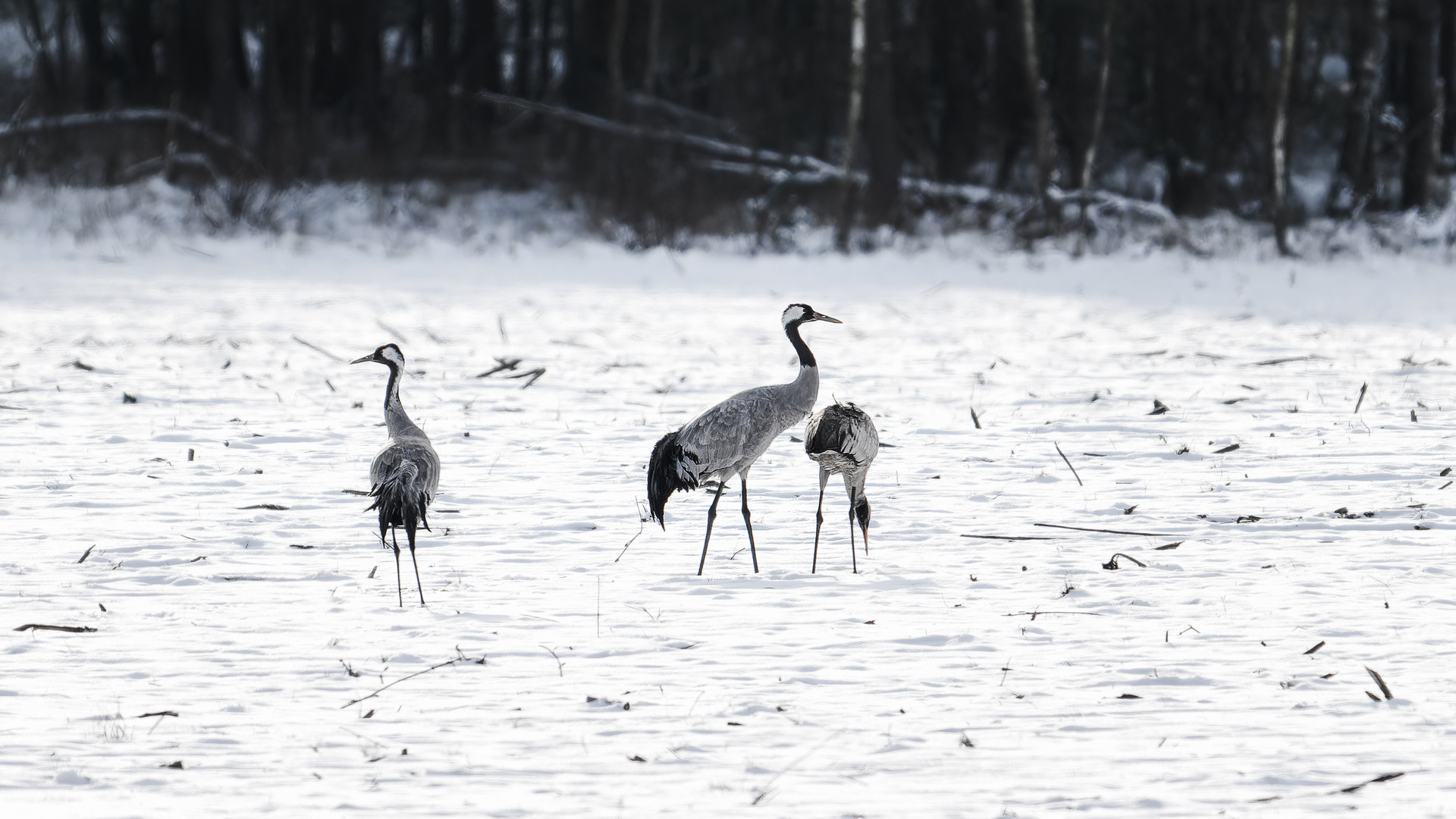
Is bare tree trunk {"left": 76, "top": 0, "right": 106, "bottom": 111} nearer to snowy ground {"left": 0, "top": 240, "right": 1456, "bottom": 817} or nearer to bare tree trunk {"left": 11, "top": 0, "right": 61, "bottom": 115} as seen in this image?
bare tree trunk {"left": 11, "top": 0, "right": 61, "bottom": 115}

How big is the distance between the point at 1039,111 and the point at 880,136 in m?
2.51

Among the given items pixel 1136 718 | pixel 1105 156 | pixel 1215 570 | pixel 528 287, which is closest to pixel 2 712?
pixel 1136 718

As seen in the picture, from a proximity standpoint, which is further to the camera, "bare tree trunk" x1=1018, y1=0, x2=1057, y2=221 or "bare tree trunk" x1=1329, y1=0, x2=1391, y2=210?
"bare tree trunk" x1=1329, y1=0, x2=1391, y2=210

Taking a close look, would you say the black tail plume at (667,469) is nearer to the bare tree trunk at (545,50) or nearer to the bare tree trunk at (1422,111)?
the bare tree trunk at (1422,111)

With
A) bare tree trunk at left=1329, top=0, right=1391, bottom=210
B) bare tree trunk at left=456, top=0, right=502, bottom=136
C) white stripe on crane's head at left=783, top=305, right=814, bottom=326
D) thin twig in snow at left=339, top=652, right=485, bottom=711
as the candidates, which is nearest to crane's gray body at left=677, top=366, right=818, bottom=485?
white stripe on crane's head at left=783, top=305, right=814, bottom=326

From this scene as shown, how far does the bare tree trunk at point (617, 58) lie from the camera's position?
990 inches

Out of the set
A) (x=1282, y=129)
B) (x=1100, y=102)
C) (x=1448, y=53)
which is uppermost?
(x=1448, y=53)

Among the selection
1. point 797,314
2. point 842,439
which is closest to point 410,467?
point 842,439

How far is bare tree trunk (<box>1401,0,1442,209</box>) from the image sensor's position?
23.1 m

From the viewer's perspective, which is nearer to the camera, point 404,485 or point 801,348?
point 404,485

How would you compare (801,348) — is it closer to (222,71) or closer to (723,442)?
(723,442)

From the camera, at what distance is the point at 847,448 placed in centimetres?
682

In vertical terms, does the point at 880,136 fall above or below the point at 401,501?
above

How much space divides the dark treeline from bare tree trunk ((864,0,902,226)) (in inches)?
1.7
